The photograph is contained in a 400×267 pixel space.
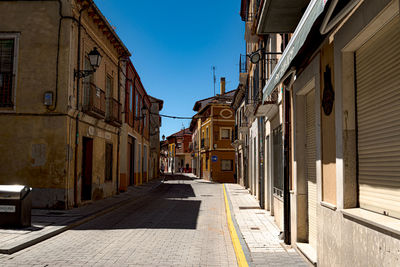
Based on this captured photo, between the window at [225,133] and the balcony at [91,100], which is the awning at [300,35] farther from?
the window at [225,133]

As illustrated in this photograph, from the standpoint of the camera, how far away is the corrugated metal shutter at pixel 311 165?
6.36 metres

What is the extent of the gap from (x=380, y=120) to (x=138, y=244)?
5.20 m

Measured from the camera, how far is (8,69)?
1257cm

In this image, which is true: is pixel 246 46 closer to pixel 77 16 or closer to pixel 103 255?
pixel 77 16

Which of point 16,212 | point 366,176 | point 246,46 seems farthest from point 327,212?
point 246,46

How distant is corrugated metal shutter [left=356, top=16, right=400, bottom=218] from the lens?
336 cm

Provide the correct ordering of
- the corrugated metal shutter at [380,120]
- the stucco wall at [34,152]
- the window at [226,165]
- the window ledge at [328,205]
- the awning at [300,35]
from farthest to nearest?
the window at [226,165], the stucco wall at [34,152], the window ledge at [328,205], the awning at [300,35], the corrugated metal shutter at [380,120]

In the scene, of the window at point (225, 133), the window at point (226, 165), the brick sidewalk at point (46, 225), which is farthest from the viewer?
the window at point (225, 133)

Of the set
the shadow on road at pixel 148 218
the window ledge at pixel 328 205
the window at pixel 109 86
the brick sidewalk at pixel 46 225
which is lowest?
the shadow on road at pixel 148 218

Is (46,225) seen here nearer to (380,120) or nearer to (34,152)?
(34,152)

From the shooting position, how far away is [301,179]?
6855mm

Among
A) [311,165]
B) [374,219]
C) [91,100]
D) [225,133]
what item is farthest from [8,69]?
[225,133]

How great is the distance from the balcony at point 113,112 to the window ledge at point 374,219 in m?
13.7

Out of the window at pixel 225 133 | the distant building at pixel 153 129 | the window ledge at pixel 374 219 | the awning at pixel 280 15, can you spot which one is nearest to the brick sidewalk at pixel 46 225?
the window ledge at pixel 374 219
